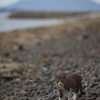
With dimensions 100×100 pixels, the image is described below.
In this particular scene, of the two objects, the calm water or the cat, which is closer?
the cat

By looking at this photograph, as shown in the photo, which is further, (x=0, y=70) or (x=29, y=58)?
(x=29, y=58)

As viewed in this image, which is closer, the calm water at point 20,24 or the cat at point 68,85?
the cat at point 68,85

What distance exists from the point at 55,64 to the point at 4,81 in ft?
13.7

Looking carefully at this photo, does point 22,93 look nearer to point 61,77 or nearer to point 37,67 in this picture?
point 61,77

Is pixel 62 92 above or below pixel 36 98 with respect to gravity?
above

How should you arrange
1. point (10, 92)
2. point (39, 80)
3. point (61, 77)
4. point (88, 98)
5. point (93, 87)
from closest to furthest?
1. point (61, 77)
2. point (88, 98)
3. point (93, 87)
4. point (10, 92)
5. point (39, 80)

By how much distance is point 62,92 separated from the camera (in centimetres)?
683

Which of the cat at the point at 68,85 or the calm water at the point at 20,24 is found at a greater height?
the cat at the point at 68,85

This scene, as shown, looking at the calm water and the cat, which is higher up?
the cat

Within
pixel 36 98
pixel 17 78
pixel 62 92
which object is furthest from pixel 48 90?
pixel 17 78

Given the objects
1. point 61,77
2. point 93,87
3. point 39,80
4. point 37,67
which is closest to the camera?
point 61,77

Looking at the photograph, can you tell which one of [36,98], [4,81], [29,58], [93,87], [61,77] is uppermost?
[61,77]

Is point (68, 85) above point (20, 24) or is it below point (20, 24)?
above

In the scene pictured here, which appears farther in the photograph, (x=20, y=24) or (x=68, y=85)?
(x=20, y=24)
